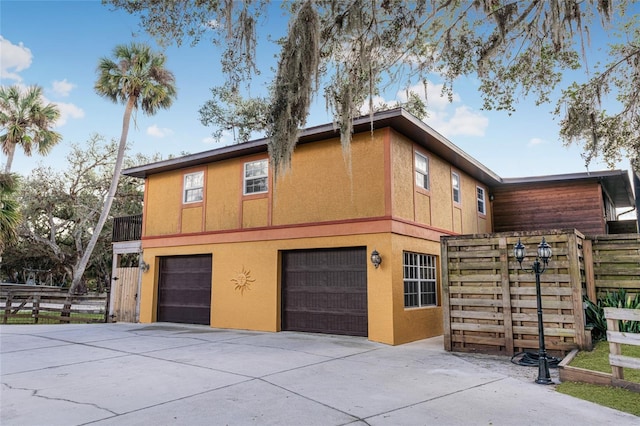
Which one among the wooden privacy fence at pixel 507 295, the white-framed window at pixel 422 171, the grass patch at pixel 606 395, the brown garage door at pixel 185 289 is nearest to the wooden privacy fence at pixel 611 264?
the wooden privacy fence at pixel 507 295

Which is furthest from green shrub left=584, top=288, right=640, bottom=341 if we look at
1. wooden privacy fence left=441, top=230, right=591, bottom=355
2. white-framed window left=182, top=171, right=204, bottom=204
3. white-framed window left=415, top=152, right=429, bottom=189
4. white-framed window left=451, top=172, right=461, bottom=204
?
white-framed window left=182, top=171, right=204, bottom=204

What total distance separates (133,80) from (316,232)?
12.0 metres

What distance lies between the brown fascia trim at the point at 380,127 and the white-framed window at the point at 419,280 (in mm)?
2878

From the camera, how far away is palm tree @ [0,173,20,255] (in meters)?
12.7

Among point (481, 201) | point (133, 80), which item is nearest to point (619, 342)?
point (481, 201)

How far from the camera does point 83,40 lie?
11.2 meters

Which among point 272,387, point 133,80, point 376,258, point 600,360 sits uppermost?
point 133,80

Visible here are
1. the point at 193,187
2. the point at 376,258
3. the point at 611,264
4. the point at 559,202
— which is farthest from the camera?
the point at 559,202

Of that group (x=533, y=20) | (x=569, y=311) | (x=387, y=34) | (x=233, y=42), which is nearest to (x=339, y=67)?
(x=387, y=34)

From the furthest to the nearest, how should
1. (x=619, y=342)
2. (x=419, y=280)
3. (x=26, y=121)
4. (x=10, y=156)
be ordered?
(x=10, y=156) < (x=26, y=121) < (x=419, y=280) < (x=619, y=342)

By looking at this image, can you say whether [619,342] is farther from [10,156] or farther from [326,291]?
[10,156]

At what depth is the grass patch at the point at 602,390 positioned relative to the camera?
14.4 feet

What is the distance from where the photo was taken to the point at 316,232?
10156mm

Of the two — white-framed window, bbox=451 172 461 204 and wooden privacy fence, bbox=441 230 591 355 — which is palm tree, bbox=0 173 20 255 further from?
white-framed window, bbox=451 172 461 204
